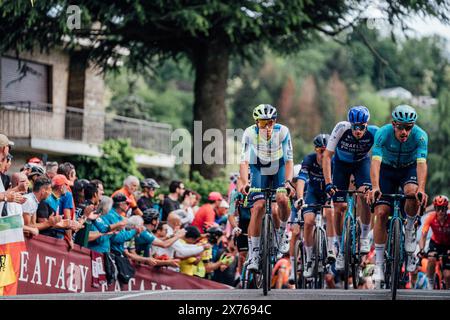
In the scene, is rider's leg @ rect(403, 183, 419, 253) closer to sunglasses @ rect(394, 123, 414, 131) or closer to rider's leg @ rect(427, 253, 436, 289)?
sunglasses @ rect(394, 123, 414, 131)

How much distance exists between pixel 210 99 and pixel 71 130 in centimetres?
697

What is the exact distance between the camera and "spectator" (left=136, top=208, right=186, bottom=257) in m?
18.2

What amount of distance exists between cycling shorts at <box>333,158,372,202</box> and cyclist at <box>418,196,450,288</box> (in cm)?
444

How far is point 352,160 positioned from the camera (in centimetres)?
1625

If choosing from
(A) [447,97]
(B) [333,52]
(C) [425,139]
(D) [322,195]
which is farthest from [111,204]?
(B) [333,52]

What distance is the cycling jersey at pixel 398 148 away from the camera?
14.4 m

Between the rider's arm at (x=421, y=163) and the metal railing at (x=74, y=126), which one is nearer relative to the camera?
the rider's arm at (x=421, y=163)

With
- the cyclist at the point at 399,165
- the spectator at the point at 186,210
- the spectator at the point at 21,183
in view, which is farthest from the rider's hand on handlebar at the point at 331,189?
the spectator at the point at 186,210

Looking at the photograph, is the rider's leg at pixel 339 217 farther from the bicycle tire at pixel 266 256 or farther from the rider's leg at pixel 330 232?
the bicycle tire at pixel 266 256

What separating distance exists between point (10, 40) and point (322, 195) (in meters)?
13.4

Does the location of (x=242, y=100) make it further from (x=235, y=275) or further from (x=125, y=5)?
(x=235, y=275)

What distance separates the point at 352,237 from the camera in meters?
16.0

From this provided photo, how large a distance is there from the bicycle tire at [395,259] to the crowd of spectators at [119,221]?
14.4 ft
